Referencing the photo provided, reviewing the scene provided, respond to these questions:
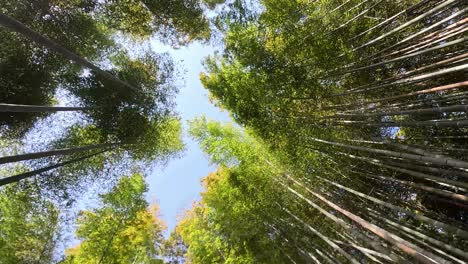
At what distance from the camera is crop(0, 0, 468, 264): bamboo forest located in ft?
18.6

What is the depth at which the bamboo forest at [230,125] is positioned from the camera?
567 cm

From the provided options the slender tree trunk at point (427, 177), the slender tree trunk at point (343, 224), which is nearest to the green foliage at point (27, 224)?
the slender tree trunk at point (343, 224)

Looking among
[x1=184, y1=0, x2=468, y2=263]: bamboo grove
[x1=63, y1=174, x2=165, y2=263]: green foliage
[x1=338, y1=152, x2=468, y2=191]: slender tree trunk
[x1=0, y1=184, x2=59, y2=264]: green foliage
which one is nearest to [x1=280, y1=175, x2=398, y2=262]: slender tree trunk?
[x1=184, y1=0, x2=468, y2=263]: bamboo grove

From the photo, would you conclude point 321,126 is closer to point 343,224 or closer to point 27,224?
point 343,224

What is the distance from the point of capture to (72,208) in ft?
24.8

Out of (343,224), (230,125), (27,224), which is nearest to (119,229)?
(27,224)

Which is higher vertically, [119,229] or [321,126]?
[321,126]

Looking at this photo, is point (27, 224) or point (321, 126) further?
point (27, 224)

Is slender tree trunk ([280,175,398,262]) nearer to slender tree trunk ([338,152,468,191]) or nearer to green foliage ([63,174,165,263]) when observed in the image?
slender tree trunk ([338,152,468,191])

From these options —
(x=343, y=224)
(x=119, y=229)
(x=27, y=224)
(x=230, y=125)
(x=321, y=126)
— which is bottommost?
(x=343, y=224)

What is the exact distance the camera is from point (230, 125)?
887 centimetres

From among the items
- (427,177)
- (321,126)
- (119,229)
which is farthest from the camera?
(119,229)

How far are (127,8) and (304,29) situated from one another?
3855 mm

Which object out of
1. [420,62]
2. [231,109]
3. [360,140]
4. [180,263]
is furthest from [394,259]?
[180,263]
